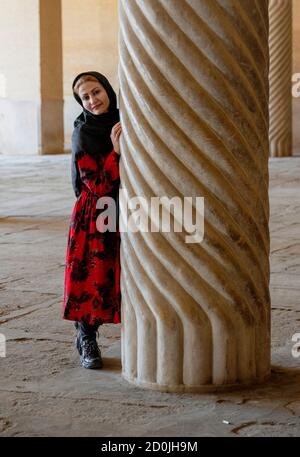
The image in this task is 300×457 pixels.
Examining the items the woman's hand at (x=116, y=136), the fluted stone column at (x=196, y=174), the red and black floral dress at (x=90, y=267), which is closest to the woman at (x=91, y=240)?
the red and black floral dress at (x=90, y=267)

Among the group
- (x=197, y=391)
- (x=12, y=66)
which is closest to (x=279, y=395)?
(x=197, y=391)

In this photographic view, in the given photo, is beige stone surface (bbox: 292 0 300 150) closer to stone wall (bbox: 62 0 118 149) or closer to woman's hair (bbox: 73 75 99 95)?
stone wall (bbox: 62 0 118 149)

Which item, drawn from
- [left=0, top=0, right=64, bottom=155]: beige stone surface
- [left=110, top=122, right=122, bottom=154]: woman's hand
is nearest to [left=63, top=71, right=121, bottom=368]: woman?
[left=110, top=122, right=122, bottom=154]: woman's hand

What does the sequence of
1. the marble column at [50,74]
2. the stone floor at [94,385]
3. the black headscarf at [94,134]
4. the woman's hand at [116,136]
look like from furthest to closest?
the marble column at [50,74] < the black headscarf at [94,134] < the woman's hand at [116,136] < the stone floor at [94,385]

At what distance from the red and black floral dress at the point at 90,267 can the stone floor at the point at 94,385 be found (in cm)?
28

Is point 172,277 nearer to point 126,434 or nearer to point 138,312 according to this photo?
point 138,312

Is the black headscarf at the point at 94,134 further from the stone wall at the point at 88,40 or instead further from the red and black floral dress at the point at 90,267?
the stone wall at the point at 88,40

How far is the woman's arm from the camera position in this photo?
4.70 meters

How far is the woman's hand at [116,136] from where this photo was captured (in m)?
4.62

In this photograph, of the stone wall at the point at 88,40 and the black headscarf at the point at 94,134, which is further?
the stone wall at the point at 88,40

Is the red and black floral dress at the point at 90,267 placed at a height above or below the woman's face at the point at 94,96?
below

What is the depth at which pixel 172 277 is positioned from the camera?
4230 mm

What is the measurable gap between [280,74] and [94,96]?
13830 millimetres
